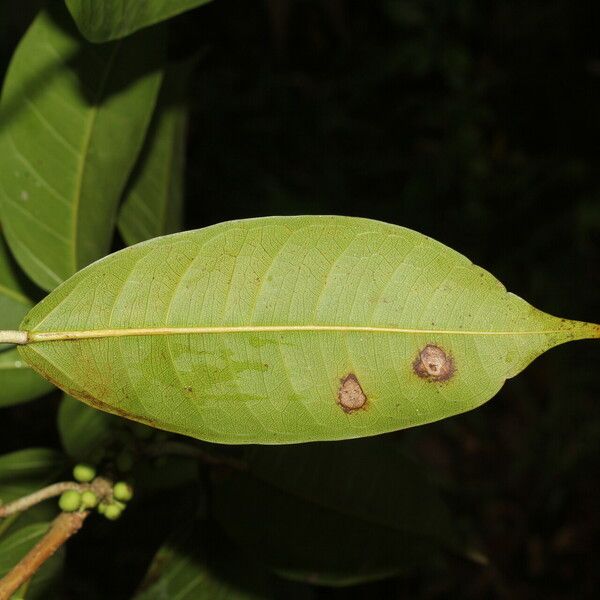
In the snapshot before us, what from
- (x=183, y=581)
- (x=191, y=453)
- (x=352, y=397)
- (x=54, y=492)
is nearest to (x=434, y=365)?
(x=352, y=397)

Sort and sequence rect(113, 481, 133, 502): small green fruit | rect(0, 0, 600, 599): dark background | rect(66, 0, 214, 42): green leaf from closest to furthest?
1. rect(66, 0, 214, 42): green leaf
2. rect(113, 481, 133, 502): small green fruit
3. rect(0, 0, 600, 599): dark background

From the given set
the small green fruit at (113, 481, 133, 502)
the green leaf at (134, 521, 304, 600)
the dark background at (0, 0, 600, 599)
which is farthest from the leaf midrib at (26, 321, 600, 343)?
the dark background at (0, 0, 600, 599)

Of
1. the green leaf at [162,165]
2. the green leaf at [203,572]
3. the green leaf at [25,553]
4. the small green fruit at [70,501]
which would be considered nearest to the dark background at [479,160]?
the green leaf at [162,165]

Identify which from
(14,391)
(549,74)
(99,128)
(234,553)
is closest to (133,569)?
(234,553)

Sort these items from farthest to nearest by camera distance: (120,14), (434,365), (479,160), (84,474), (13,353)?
(479,160), (13,353), (84,474), (120,14), (434,365)

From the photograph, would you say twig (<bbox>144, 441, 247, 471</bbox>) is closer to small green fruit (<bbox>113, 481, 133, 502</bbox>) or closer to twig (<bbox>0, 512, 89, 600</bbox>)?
small green fruit (<bbox>113, 481, 133, 502</bbox>)

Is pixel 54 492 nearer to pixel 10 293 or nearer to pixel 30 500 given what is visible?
pixel 30 500

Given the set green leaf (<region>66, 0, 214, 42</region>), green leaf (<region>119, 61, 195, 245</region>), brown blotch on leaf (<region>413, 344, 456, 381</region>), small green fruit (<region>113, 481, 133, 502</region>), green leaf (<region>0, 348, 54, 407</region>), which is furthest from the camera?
green leaf (<region>119, 61, 195, 245</region>)
